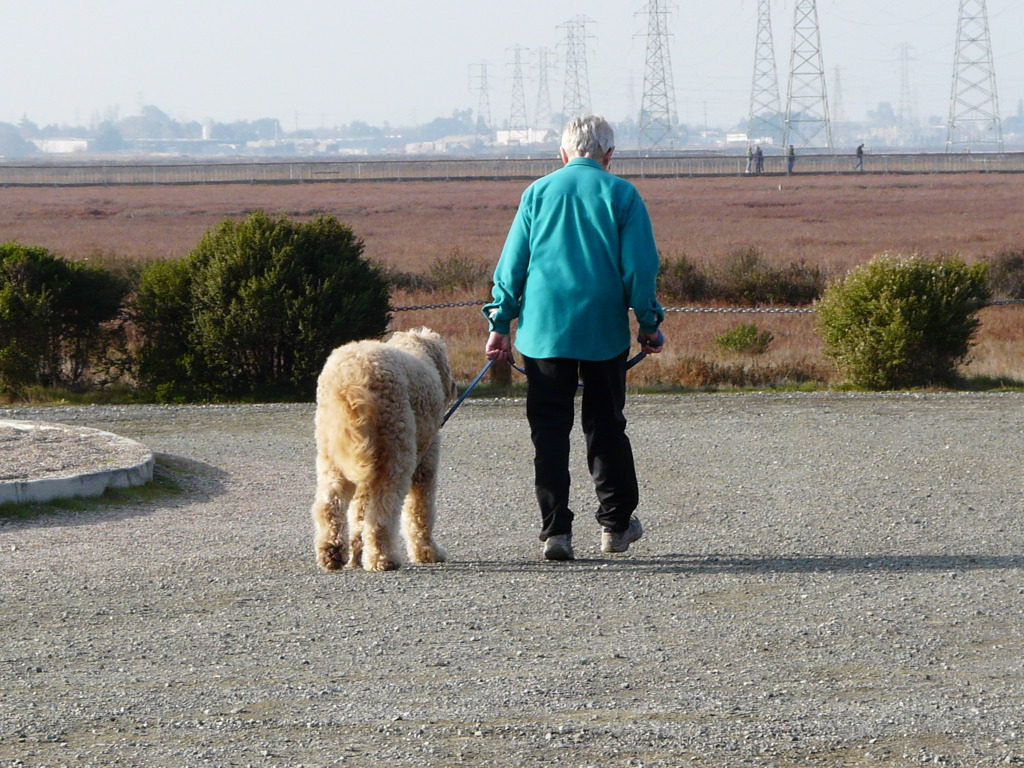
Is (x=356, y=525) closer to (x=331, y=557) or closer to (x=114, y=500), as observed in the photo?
(x=331, y=557)

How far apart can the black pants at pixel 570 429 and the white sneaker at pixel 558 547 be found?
0.03 metres

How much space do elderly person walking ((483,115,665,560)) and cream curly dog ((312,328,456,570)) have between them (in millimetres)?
505

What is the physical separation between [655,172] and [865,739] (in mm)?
83356

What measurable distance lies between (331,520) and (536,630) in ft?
5.03

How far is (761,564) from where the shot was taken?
6.78 metres

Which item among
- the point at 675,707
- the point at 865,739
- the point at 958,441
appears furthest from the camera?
the point at 958,441

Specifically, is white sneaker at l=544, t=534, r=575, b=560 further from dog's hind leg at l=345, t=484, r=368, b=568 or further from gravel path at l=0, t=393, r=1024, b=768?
dog's hind leg at l=345, t=484, r=368, b=568

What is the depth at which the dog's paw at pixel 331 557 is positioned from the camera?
6.57m

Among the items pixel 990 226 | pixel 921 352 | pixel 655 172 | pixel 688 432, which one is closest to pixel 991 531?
pixel 688 432

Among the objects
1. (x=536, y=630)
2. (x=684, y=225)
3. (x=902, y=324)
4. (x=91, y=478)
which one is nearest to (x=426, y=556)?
(x=536, y=630)

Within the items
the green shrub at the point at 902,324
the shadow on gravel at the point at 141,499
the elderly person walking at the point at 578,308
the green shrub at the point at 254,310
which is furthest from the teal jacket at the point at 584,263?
the green shrub at the point at 902,324

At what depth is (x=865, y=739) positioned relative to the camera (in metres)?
4.18

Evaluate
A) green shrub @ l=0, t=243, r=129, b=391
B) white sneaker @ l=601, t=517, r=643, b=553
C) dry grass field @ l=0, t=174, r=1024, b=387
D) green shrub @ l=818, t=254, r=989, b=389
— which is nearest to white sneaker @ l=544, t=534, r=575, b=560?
white sneaker @ l=601, t=517, r=643, b=553

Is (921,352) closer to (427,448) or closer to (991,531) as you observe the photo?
(991,531)
